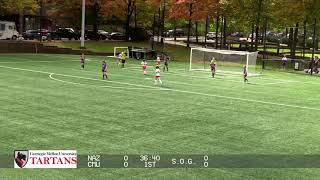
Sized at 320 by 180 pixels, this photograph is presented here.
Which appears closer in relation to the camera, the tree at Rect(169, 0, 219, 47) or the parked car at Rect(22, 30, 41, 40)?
the tree at Rect(169, 0, 219, 47)

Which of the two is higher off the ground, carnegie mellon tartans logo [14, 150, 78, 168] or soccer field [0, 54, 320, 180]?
carnegie mellon tartans logo [14, 150, 78, 168]

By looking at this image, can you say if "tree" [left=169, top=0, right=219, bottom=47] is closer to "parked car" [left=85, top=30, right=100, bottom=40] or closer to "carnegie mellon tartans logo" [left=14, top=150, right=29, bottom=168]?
"parked car" [left=85, top=30, right=100, bottom=40]

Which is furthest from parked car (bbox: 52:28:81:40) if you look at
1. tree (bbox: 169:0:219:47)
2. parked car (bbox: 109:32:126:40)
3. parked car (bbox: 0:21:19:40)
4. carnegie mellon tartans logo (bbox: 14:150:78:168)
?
carnegie mellon tartans logo (bbox: 14:150:78:168)

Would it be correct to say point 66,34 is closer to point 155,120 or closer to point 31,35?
point 31,35

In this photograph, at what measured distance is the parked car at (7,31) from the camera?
68.8 m

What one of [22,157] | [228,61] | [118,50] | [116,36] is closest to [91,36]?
[116,36]

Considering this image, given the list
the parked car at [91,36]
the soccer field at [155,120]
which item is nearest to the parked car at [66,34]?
the parked car at [91,36]

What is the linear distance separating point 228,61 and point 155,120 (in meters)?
28.9

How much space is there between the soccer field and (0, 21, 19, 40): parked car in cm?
3559

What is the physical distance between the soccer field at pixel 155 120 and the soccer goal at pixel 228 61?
10539mm

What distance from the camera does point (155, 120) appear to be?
20.6m

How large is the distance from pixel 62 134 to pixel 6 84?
14.3m

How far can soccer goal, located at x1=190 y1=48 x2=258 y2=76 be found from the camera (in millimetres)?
46781

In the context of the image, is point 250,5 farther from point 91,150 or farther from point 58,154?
point 58,154
